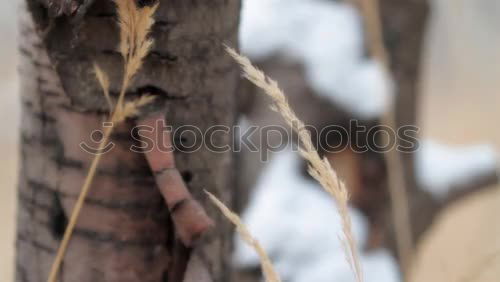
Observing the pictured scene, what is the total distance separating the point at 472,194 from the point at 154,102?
1.55 meters

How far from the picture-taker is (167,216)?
2.26 ft

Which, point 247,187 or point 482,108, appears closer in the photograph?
point 247,187

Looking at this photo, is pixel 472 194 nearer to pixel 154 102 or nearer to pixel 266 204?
pixel 266 204

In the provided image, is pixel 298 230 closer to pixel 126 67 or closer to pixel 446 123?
pixel 126 67

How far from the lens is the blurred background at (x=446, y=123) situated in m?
1.88

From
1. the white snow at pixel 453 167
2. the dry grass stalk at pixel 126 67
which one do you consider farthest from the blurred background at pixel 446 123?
the dry grass stalk at pixel 126 67

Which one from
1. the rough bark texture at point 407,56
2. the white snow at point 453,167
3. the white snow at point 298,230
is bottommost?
the white snow at point 298,230

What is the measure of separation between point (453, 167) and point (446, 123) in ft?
6.48

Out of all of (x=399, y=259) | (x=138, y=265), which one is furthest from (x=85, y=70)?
(x=399, y=259)

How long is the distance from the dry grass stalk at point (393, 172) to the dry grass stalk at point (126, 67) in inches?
33.8

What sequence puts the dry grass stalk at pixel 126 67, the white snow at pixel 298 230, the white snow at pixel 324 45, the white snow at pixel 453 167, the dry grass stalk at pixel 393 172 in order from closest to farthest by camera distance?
the dry grass stalk at pixel 126 67
the dry grass stalk at pixel 393 172
the white snow at pixel 298 230
the white snow at pixel 324 45
the white snow at pixel 453 167

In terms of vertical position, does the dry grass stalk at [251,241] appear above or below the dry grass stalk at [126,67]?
below

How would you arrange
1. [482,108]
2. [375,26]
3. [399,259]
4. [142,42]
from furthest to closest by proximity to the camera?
[482,108] < [399,259] < [375,26] < [142,42]

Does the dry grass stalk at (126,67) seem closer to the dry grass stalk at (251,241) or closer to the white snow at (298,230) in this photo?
the dry grass stalk at (251,241)
